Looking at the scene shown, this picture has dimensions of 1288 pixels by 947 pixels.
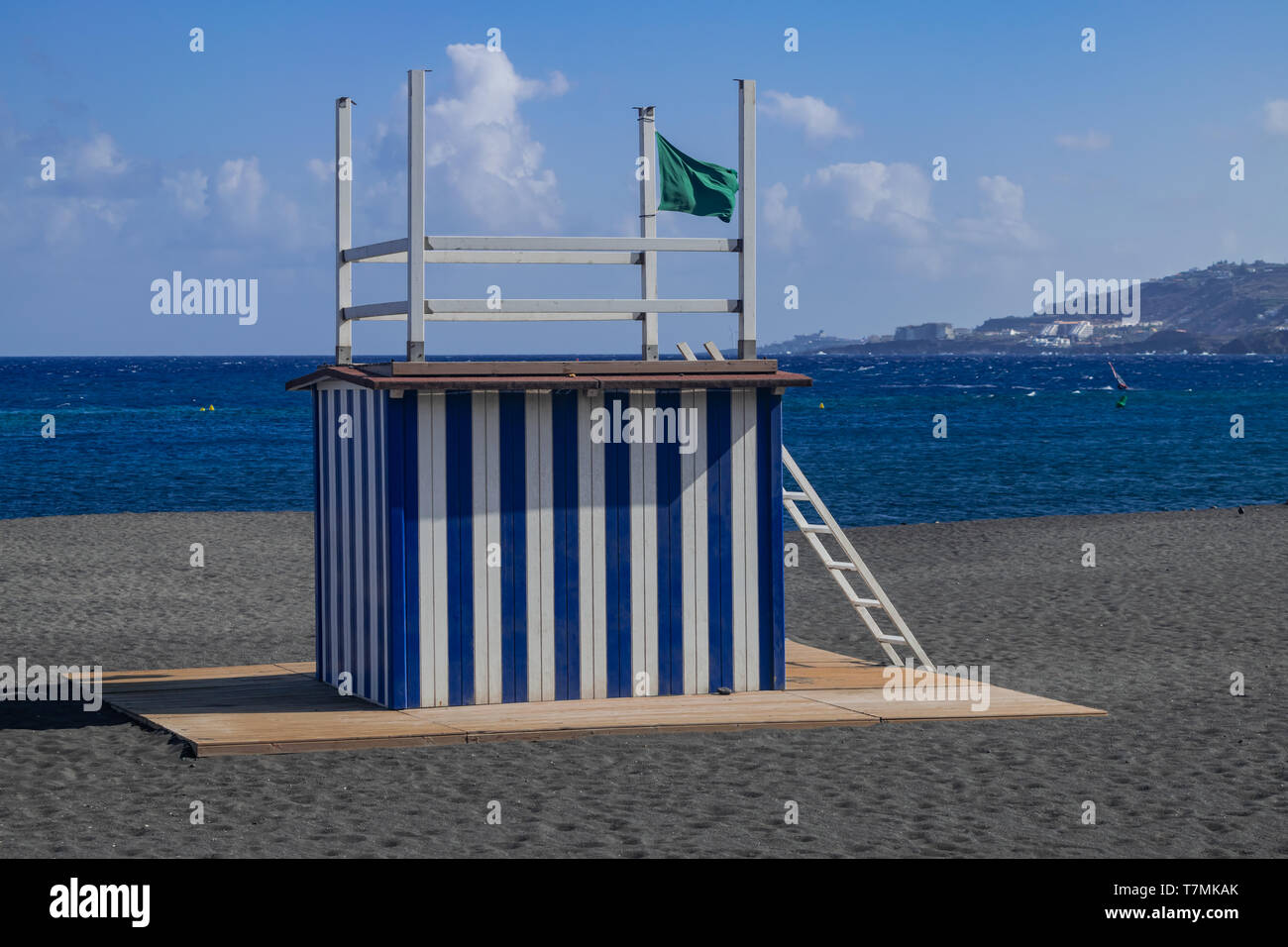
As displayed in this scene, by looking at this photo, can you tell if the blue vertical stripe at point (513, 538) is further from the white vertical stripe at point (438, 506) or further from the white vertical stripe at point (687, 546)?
the white vertical stripe at point (687, 546)

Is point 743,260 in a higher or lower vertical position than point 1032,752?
higher

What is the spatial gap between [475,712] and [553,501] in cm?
155

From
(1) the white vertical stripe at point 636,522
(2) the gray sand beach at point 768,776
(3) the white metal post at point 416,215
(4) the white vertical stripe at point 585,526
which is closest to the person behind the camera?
(2) the gray sand beach at point 768,776

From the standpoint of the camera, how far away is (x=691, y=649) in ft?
37.1

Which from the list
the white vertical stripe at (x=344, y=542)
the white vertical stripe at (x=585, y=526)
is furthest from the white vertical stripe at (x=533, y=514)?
the white vertical stripe at (x=344, y=542)

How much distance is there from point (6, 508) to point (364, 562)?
37.5 metres

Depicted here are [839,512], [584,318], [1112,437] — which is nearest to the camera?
[584,318]

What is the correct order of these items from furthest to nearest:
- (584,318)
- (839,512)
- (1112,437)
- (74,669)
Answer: (1112,437)
(839,512)
(74,669)
(584,318)

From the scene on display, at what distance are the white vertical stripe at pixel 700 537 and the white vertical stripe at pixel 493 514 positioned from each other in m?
1.39

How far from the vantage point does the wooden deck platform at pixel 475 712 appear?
32.9 ft
